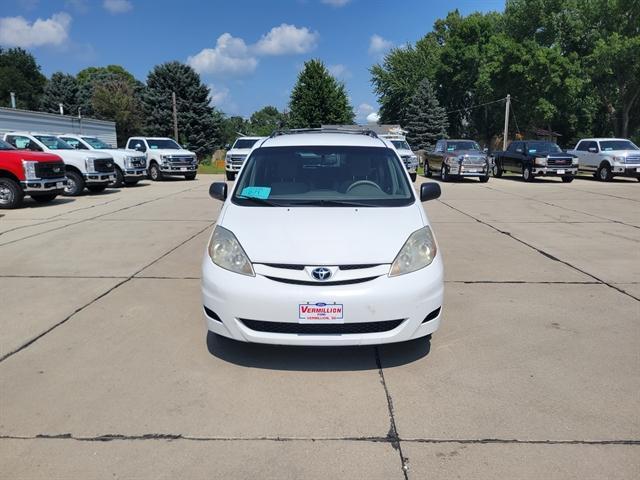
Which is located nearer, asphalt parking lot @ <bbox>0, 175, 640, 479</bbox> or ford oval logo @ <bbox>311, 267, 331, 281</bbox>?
asphalt parking lot @ <bbox>0, 175, 640, 479</bbox>

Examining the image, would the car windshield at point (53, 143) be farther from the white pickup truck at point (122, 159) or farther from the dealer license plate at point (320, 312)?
the dealer license plate at point (320, 312)

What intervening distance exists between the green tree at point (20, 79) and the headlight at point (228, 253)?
7249 cm

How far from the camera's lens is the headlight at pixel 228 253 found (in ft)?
12.5

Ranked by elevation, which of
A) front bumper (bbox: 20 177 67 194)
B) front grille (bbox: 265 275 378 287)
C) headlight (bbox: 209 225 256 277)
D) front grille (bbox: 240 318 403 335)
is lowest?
front grille (bbox: 240 318 403 335)

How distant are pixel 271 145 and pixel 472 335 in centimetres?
Answer: 278

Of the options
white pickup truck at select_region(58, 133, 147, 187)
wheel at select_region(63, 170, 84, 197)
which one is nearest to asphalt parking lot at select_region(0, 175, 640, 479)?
wheel at select_region(63, 170, 84, 197)

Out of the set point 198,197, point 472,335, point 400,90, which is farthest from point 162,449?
point 400,90

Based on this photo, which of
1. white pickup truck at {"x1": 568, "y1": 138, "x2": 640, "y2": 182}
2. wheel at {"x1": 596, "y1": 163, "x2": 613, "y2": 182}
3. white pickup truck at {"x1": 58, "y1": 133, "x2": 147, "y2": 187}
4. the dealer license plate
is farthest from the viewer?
wheel at {"x1": 596, "y1": 163, "x2": 613, "y2": 182}

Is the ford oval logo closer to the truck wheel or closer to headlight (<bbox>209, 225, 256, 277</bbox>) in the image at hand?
headlight (<bbox>209, 225, 256, 277</bbox>)

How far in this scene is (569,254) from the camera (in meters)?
8.06

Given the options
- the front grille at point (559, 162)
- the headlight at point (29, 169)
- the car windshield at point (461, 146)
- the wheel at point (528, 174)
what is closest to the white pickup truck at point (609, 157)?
the front grille at point (559, 162)

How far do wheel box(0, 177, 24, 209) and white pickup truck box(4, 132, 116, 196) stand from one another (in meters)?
2.57

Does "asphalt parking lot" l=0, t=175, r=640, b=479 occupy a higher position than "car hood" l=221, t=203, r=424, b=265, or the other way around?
"car hood" l=221, t=203, r=424, b=265

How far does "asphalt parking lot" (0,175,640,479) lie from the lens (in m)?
2.88
